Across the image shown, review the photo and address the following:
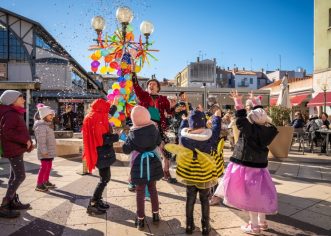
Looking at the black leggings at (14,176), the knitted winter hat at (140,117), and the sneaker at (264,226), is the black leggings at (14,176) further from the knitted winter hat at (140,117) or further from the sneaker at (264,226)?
the sneaker at (264,226)

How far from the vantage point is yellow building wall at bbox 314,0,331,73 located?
22.0 metres

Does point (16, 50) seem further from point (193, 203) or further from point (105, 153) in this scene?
point (193, 203)

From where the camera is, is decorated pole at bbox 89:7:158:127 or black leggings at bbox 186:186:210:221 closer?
black leggings at bbox 186:186:210:221

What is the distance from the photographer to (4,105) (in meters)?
4.39

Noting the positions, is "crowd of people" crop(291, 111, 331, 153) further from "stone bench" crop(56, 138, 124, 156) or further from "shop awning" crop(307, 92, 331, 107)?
"shop awning" crop(307, 92, 331, 107)

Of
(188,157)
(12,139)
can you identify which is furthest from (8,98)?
(188,157)

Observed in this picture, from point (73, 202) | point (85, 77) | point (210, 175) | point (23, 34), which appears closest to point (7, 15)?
point (23, 34)

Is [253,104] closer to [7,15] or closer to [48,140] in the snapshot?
[48,140]

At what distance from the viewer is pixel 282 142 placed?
30.3 feet

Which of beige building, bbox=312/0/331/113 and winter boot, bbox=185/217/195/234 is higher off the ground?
beige building, bbox=312/0/331/113

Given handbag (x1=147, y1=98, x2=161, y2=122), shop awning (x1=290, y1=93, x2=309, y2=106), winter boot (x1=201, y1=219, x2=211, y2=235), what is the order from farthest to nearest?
shop awning (x1=290, y1=93, x2=309, y2=106) < handbag (x1=147, y1=98, x2=161, y2=122) < winter boot (x1=201, y1=219, x2=211, y2=235)

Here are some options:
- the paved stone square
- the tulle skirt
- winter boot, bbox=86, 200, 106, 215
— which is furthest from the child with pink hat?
the tulle skirt

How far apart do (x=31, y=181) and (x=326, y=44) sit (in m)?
22.4

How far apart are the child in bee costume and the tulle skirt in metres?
0.32
